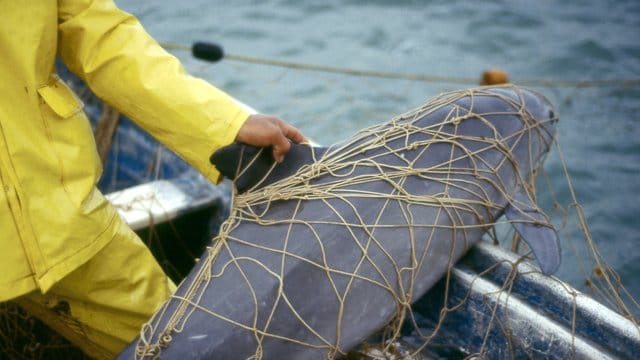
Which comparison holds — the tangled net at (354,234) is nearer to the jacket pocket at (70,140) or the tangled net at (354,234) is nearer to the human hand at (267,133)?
the human hand at (267,133)

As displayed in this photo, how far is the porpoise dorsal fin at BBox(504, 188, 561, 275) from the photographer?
317 cm

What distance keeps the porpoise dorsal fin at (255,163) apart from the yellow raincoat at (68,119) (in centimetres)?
6

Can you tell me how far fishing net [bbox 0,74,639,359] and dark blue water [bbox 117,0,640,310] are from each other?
325cm

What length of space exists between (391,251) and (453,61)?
7241 millimetres

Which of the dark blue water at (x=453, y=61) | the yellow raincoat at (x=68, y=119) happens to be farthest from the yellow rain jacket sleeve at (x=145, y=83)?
the dark blue water at (x=453, y=61)

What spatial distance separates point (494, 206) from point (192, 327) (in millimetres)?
1544

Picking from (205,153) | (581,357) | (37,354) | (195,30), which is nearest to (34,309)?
(37,354)

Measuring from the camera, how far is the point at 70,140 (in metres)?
2.89

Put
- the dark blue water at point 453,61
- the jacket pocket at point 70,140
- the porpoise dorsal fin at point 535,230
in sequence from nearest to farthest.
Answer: the jacket pocket at point 70,140
the porpoise dorsal fin at point 535,230
the dark blue water at point 453,61

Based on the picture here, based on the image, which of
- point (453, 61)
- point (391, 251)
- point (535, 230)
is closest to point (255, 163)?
point (391, 251)

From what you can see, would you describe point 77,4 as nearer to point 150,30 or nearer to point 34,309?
point 34,309

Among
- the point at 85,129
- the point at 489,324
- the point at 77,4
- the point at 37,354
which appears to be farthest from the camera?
the point at 37,354

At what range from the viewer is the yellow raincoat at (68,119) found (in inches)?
105

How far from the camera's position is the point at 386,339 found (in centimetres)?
330
